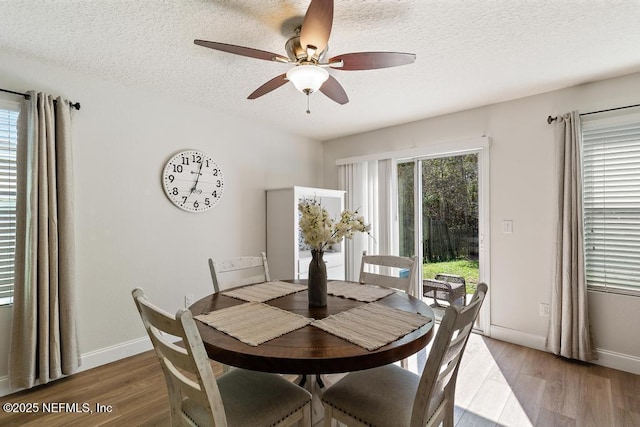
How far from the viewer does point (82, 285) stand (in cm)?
242

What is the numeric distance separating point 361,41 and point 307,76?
0.59 meters

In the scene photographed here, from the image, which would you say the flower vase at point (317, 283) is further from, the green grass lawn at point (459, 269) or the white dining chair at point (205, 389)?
the green grass lawn at point (459, 269)

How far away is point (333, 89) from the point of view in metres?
1.96

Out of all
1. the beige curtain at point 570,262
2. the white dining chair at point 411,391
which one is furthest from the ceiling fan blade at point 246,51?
the beige curtain at point 570,262

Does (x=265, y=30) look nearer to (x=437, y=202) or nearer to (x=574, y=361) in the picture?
(x=437, y=202)

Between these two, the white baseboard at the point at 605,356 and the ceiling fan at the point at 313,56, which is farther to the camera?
the white baseboard at the point at 605,356

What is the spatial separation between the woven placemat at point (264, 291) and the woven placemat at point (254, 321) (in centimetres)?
16

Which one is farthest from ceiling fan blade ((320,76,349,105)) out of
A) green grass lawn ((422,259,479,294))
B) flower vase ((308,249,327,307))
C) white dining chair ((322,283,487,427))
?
green grass lawn ((422,259,479,294))

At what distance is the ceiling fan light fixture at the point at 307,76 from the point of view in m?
1.61

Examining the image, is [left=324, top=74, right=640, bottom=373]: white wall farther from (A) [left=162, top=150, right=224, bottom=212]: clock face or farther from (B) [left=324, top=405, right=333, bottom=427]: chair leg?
(A) [left=162, top=150, right=224, bottom=212]: clock face

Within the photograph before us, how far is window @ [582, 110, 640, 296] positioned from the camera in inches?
95.7

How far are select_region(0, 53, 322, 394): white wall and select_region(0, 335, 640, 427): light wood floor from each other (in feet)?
1.00

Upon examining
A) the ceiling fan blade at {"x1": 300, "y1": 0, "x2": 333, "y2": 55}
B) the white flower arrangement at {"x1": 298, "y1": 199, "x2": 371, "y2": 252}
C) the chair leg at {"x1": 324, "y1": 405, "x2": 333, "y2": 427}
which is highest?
the ceiling fan blade at {"x1": 300, "y1": 0, "x2": 333, "y2": 55}

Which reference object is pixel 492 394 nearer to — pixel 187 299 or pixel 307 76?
pixel 307 76
